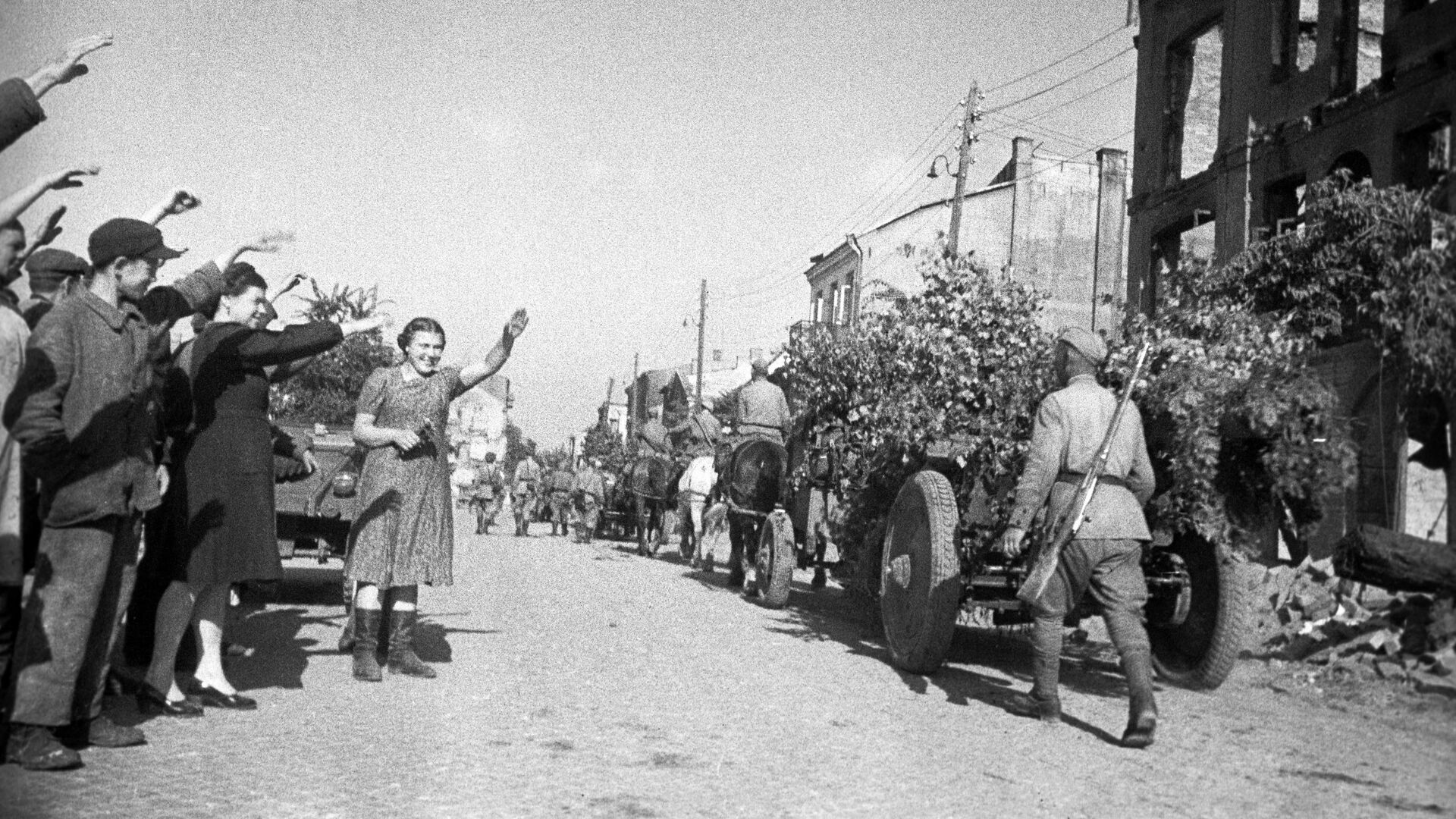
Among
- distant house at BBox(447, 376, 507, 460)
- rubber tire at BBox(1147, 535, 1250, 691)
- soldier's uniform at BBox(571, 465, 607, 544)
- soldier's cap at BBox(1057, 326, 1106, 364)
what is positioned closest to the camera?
soldier's cap at BBox(1057, 326, 1106, 364)

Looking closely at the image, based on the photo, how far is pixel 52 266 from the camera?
483 cm

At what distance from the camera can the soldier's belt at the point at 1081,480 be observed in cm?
564

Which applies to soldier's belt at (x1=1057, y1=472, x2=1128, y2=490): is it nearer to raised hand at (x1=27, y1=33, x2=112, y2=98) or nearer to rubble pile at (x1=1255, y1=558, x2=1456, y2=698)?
rubble pile at (x1=1255, y1=558, x2=1456, y2=698)

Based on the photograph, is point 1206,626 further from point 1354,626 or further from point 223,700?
point 223,700

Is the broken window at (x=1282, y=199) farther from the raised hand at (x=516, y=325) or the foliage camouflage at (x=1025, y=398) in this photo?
the raised hand at (x=516, y=325)

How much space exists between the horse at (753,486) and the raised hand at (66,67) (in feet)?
25.4

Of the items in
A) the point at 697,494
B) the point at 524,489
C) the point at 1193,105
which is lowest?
the point at 524,489

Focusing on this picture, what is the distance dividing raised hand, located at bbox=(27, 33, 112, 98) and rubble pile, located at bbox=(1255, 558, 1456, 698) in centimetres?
492

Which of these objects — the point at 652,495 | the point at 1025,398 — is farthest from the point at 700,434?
the point at 1025,398

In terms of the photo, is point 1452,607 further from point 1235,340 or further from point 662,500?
point 662,500

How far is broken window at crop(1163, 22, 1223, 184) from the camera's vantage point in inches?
855

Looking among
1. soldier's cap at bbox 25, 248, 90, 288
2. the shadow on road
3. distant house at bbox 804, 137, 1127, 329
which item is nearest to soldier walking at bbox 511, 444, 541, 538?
distant house at bbox 804, 137, 1127, 329

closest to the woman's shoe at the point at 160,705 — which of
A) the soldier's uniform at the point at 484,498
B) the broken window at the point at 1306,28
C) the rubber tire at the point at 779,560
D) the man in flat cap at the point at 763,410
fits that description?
the rubber tire at the point at 779,560

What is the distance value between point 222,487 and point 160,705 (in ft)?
3.34
